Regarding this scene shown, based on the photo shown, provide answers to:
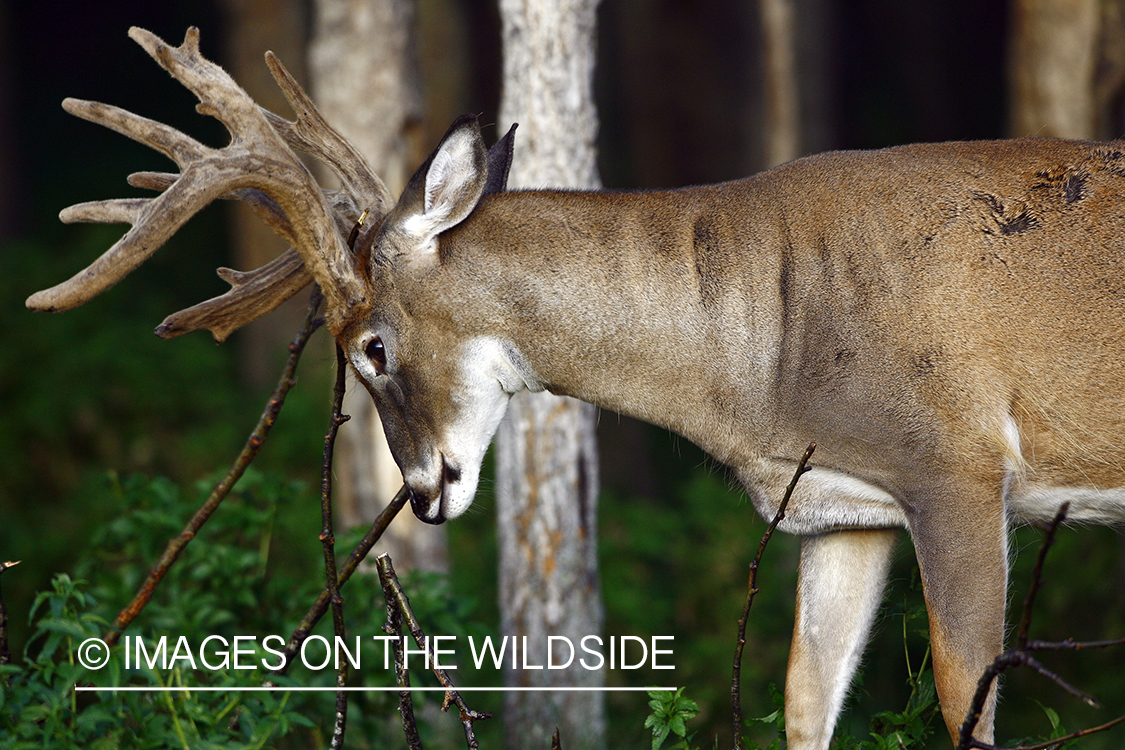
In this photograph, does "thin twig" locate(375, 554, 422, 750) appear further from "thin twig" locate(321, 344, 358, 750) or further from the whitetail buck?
the whitetail buck

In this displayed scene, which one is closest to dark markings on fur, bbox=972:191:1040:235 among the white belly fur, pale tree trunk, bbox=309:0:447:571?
the white belly fur

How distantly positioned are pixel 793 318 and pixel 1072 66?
3.78 meters

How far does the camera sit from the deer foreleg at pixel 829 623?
4133 millimetres

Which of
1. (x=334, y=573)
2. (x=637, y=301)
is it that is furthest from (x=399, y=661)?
(x=637, y=301)

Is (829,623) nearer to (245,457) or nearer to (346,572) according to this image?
(346,572)

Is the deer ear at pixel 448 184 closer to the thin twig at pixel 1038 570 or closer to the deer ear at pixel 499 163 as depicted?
the deer ear at pixel 499 163

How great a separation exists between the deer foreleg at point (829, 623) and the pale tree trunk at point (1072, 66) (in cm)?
336

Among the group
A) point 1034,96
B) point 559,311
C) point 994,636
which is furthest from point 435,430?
point 1034,96

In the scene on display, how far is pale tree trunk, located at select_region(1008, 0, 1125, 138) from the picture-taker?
644 centimetres

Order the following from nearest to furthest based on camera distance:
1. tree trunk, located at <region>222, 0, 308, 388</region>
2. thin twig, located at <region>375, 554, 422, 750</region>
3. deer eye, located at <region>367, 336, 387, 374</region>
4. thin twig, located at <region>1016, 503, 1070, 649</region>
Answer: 1. thin twig, located at <region>1016, 503, 1070, 649</region>
2. thin twig, located at <region>375, 554, 422, 750</region>
3. deer eye, located at <region>367, 336, 387, 374</region>
4. tree trunk, located at <region>222, 0, 308, 388</region>

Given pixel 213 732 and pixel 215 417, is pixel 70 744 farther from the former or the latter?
pixel 215 417

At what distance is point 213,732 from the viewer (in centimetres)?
385

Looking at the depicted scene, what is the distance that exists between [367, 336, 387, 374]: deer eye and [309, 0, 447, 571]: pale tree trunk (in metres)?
2.60

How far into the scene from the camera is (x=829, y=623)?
4188 mm
